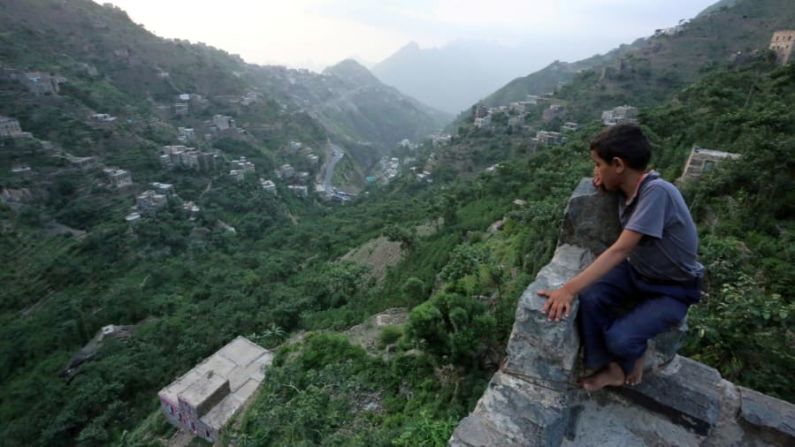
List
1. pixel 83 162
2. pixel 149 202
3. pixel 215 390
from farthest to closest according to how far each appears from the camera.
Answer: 1. pixel 83 162
2. pixel 149 202
3. pixel 215 390

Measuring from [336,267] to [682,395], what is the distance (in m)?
18.2

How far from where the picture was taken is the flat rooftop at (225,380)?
11.1 metres

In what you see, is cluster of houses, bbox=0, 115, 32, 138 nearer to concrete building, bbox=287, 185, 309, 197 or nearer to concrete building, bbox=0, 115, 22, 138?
concrete building, bbox=0, 115, 22, 138

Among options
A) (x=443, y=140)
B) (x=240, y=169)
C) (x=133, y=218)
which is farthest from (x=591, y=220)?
(x=443, y=140)

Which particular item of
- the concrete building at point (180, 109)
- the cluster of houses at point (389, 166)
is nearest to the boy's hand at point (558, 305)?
the cluster of houses at point (389, 166)

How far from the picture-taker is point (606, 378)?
2.42 metres

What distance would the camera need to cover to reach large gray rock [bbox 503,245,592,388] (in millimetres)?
2225

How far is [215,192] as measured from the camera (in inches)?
1515

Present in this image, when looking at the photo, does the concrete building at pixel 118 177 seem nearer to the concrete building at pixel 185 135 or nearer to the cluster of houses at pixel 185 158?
the cluster of houses at pixel 185 158

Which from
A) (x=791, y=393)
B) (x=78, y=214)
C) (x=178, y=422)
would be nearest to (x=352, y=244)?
(x=178, y=422)

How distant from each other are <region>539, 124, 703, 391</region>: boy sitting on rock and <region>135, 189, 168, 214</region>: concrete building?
36443mm

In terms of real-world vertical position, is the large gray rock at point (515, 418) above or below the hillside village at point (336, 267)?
above

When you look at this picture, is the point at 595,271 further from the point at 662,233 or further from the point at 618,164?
the point at 618,164

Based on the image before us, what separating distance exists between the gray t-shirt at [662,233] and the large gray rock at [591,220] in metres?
0.25
